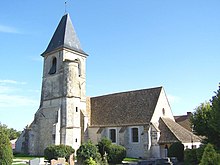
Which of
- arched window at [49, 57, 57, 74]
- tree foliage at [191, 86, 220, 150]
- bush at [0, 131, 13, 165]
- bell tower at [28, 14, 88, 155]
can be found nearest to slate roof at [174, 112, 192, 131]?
bell tower at [28, 14, 88, 155]

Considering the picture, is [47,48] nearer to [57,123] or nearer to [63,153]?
[57,123]

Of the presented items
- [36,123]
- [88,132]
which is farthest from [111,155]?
[36,123]

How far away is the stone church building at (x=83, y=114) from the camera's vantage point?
29.5m

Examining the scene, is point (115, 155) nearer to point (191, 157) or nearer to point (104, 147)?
point (104, 147)

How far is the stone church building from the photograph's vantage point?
2952 cm

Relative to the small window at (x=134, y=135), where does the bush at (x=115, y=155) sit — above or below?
below

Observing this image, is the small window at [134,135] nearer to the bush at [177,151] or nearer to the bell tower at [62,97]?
the bush at [177,151]

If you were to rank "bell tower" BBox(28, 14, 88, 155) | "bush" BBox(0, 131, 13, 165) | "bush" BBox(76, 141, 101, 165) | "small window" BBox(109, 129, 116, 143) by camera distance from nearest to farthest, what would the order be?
1. "bush" BBox(0, 131, 13, 165)
2. "bush" BBox(76, 141, 101, 165)
3. "bell tower" BBox(28, 14, 88, 155)
4. "small window" BBox(109, 129, 116, 143)

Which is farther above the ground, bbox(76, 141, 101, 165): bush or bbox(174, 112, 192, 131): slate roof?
bbox(174, 112, 192, 131): slate roof

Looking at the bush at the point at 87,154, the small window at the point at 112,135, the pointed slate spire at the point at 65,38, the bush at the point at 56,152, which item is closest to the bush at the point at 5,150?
the bush at the point at 87,154

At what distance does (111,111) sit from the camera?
34.0 meters

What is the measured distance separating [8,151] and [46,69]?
20.9m

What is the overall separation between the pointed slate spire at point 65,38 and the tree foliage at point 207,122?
19.0 metres

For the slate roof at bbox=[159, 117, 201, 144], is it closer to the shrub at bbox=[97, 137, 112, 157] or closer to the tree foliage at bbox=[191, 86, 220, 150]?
the tree foliage at bbox=[191, 86, 220, 150]
